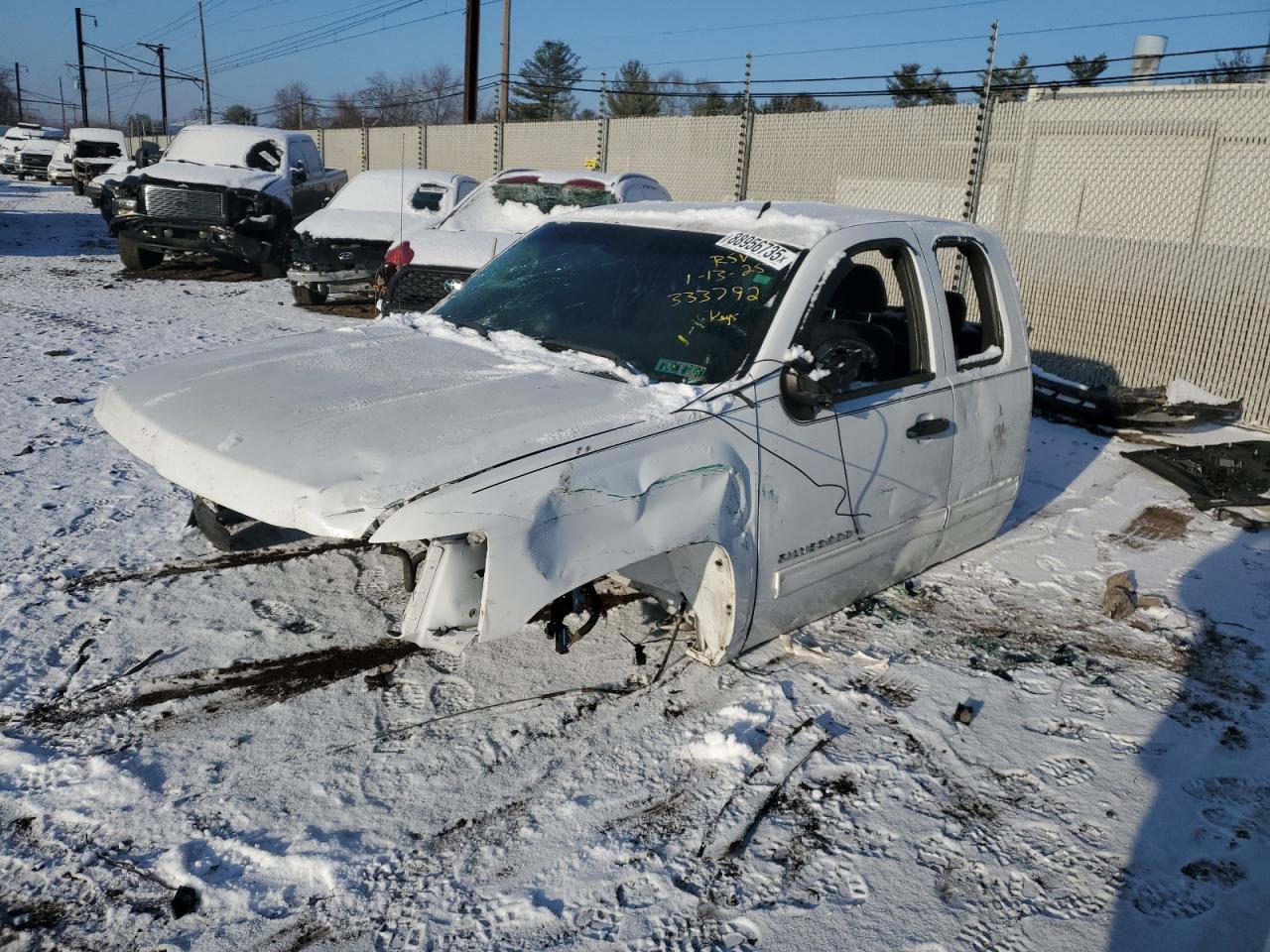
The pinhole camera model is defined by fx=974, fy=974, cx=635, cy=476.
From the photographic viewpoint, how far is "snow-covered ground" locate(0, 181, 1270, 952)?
8.17ft

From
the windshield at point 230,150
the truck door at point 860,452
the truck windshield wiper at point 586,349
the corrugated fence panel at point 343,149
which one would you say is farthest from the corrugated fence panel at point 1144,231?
the corrugated fence panel at point 343,149

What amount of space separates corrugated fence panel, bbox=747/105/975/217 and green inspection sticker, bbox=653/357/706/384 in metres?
8.16

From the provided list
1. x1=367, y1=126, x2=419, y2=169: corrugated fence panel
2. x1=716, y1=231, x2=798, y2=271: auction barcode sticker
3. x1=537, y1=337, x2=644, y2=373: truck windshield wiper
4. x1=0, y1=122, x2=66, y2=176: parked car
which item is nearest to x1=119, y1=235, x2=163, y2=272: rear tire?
x1=367, y1=126, x2=419, y2=169: corrugated fence panel

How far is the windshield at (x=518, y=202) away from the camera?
9.91m

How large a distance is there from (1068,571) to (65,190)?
A: 119ft

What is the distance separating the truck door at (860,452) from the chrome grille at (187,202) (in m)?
10.7

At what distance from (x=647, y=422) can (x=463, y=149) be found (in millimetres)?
18944

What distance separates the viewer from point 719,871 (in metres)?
2.66

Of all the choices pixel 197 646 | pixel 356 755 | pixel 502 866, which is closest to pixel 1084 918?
pixel 502 866

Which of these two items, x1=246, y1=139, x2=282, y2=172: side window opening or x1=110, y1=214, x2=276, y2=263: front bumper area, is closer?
x1=110, y1=214, x2=276, y2=263: front bumper area

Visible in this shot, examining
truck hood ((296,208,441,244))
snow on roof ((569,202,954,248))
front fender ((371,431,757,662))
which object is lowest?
front fender ((371,431,757,662))

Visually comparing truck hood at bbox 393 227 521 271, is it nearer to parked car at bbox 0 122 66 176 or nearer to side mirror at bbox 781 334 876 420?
side mirror at bbox 781 334 876 420

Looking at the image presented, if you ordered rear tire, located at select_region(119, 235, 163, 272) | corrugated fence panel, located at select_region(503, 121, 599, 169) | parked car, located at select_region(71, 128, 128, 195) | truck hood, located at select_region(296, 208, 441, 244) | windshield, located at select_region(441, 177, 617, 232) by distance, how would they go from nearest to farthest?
windshield, located at select_region(441, 177, 617, 232) → truck hood, located at select_region(296, 208, 441, 244) → rear tire, located at select_region(119, 235, 163, 272) → corrugated fence panel, located at select_region(503, 121, 599, 169) → parked car, located at select_region(71, 128, 128, 195)

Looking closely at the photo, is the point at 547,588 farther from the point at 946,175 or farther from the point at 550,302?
the point at 946,175
